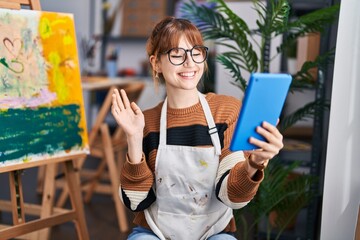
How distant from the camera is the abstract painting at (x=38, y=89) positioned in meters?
1.85

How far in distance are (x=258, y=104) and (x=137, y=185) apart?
1.65 ft

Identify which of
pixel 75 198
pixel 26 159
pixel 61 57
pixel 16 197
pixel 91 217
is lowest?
pixel 91 217

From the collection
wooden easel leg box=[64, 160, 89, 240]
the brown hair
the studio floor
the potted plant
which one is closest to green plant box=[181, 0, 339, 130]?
the potted plant

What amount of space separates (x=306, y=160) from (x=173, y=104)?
1300mm

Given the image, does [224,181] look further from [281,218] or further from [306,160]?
[306,160]

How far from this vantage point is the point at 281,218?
2270 mm

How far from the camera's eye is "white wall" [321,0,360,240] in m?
1.64

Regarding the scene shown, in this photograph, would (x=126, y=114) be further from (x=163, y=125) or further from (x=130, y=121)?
(x=163, y=125)

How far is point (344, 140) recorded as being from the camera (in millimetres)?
1677

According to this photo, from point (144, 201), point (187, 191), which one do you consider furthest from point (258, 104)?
point (144, 201)

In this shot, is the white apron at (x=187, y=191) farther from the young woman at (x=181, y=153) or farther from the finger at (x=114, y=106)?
the finger at (x=114, y=106)

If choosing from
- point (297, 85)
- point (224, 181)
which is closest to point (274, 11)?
point (297, 85)

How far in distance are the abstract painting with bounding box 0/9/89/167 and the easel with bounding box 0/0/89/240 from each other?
0.10 ft

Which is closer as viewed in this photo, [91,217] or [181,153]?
[181,153]
